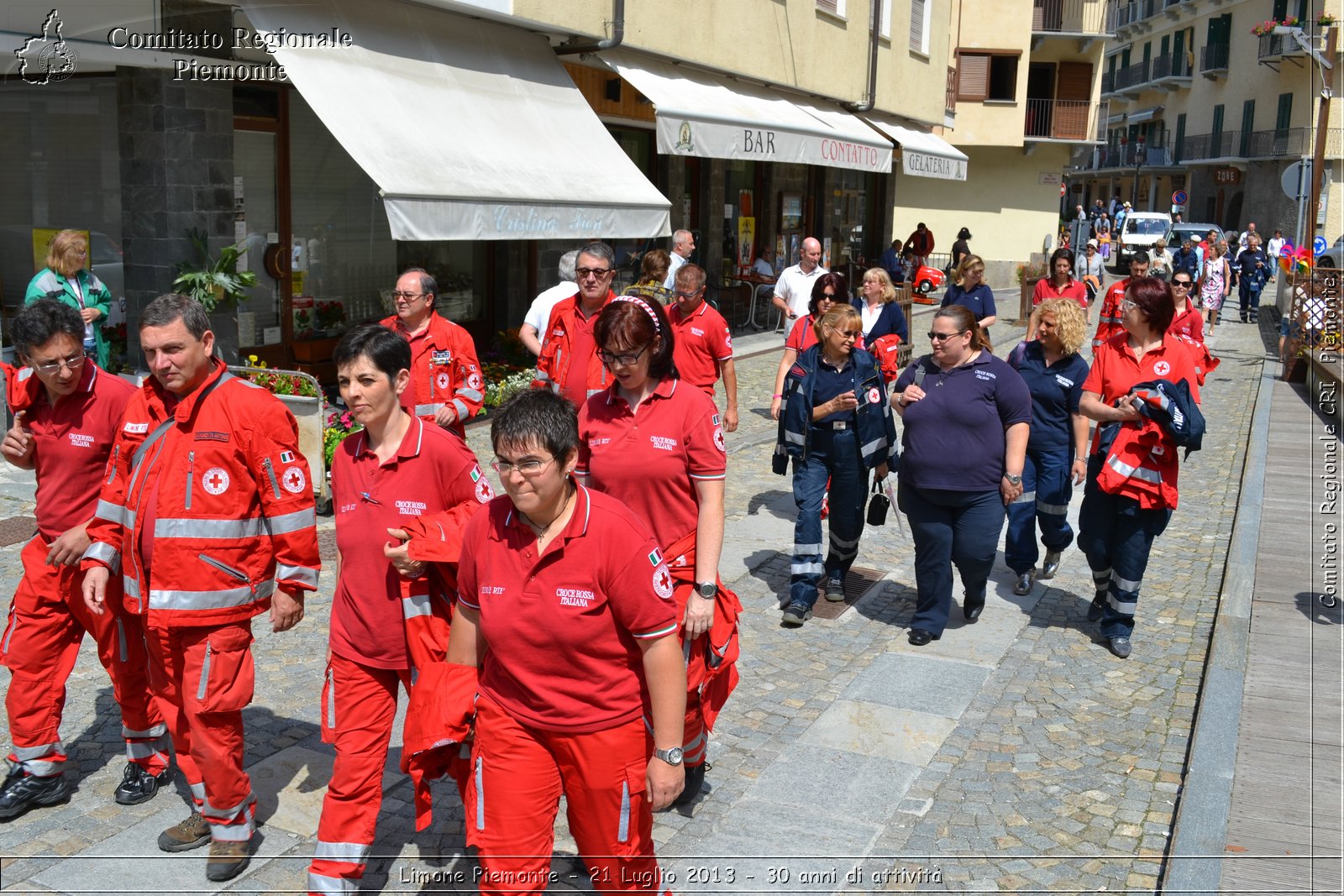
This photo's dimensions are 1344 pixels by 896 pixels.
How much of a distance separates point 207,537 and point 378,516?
1.97ft

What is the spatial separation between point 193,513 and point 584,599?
1.59m

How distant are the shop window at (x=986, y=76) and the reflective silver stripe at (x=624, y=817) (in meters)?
35.8

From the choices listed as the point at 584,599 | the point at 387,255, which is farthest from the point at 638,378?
the point at 387,255

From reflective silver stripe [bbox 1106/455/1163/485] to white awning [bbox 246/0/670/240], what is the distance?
5.78m

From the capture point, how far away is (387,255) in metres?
Result: 13.6

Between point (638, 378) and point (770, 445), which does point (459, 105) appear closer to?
point (770, 445)

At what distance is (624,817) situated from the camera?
131 inches

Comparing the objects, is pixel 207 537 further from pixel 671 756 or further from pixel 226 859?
pixel 671 756

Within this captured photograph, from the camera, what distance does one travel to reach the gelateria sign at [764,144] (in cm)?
1430

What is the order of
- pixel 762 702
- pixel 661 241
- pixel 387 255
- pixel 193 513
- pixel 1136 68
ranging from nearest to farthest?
pixel 193 513 < pixel 762 702 < pixel 387 255 < pixel 661 241 < pixel 1136 68

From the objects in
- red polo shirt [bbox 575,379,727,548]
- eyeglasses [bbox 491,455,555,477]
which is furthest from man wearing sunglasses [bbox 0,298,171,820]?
eyeglasses [bbox 491,455,555,477]

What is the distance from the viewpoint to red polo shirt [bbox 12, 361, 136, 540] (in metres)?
4.64

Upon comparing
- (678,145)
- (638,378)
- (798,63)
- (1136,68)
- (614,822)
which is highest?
(1136,68)

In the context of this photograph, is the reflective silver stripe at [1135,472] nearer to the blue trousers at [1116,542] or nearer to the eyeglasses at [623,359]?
the blue trousers at [1116,542]
